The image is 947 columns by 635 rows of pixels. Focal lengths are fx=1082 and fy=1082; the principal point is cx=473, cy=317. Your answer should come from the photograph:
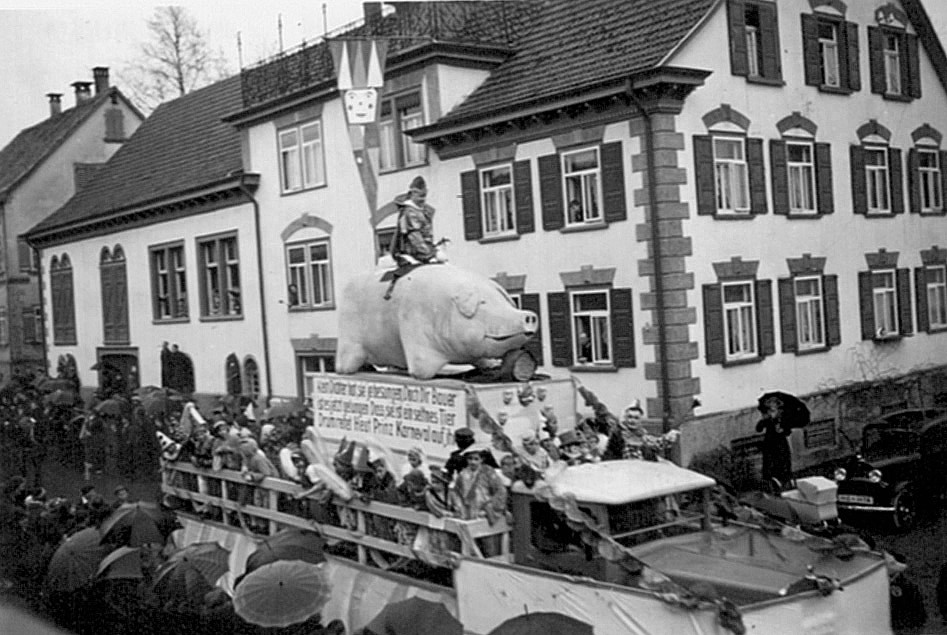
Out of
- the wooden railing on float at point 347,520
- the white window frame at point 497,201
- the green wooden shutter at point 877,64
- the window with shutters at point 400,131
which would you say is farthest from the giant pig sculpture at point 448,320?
the green wooden shutter at point 877,64

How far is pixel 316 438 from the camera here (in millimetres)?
8562

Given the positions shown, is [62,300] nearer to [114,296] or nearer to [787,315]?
[114,296]

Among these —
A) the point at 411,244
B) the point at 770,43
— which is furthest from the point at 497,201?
the point at 770,43

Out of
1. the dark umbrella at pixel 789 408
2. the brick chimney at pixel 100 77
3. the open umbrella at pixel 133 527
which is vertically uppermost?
the brick chimney at pixel 100 77

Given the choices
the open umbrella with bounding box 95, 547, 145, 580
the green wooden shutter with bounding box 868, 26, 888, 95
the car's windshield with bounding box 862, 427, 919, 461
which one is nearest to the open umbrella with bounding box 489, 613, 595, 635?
the open umbrella with bounding box 95, 547, 145, 580

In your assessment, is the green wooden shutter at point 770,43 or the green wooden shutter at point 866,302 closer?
the green wooden shutter at point 770,43

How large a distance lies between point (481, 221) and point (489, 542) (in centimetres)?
488

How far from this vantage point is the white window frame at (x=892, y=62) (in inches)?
336

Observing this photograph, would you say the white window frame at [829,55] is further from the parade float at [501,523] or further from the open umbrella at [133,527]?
the open umbrella at [133,527]

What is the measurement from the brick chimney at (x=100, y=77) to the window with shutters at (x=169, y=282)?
2023mm

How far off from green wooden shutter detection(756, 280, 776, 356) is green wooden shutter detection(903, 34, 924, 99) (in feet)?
6.17

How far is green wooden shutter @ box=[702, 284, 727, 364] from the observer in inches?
363

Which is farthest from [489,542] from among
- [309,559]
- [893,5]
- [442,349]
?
[893,5]

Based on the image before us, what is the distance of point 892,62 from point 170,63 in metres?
5.86
